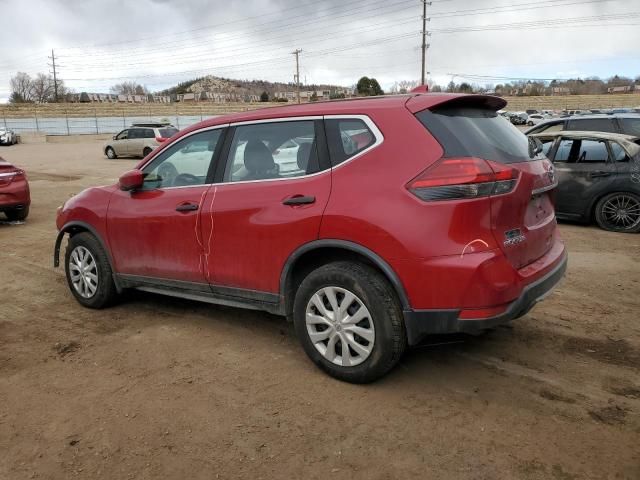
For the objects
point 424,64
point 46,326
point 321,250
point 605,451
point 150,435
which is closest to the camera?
point 605,451

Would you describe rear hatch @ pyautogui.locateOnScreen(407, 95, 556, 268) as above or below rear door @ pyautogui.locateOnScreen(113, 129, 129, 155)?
below

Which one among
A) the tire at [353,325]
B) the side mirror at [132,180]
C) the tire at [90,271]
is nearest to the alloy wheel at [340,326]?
the tire at [353,325]

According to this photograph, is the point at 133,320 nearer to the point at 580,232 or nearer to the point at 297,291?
the point at 297,291

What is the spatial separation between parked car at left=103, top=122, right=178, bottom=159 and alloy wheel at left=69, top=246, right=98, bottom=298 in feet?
68.7

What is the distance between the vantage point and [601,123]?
9.92 meters

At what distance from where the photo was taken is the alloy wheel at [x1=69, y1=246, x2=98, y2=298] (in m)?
4.95

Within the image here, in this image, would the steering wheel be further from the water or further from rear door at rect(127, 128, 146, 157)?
the water

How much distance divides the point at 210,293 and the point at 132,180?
1.17 meters

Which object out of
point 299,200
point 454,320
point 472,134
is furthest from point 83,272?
point 472,134

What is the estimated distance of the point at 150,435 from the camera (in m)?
2.98

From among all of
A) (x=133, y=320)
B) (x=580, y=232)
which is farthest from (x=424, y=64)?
(x=133, y=320)

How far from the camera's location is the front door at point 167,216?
4.12 metres

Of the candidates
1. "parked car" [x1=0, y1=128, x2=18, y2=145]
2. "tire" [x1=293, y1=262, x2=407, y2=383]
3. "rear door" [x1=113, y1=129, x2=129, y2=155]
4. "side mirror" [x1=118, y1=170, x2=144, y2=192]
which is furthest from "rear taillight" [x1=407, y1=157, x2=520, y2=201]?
"parked car" [x1=0, y1=128, x2=18, y2=145]

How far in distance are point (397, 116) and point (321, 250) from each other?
953 millimetres
